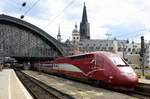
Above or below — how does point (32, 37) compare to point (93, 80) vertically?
above

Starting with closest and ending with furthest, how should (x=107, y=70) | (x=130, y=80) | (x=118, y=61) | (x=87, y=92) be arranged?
(x=130, y=80) → (x=87, y=92) → (x=107, y=70) → (x=118, y=61)

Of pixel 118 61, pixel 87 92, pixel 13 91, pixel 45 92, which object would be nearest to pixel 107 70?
pixel 118 61

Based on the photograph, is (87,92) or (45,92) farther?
(45,92)

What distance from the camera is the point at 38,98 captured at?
2114 centimetres

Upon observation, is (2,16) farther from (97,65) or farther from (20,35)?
(97,65)

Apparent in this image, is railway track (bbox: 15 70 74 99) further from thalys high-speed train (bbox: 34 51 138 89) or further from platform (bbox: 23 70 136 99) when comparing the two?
thalys high-speed train (bbox: 34 51 138 89)

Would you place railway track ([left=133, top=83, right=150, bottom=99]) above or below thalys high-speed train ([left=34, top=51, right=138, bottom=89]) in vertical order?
below

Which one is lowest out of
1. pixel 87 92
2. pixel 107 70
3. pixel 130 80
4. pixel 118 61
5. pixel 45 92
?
pixel 45 92

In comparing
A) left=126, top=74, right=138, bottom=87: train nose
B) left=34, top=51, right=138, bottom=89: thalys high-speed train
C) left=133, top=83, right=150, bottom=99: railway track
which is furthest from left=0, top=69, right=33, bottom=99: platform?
left=133, top=83, right=150, bottom=99: railway track

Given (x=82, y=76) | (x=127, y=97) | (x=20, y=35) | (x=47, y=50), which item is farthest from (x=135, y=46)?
(x=127, y=97)

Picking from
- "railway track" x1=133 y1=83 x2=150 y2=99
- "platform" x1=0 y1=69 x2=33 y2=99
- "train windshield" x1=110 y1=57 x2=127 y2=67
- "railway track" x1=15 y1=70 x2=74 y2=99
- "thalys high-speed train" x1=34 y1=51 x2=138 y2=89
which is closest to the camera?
"railway track" x1=15 y1=70 x2=74 y2=99

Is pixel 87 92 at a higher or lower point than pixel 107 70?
lower

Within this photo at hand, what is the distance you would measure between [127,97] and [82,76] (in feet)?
44.5

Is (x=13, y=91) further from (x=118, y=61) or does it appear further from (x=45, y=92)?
(x=118, y=61)
